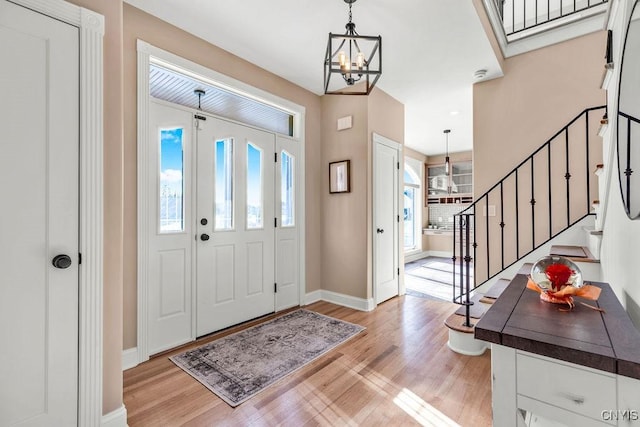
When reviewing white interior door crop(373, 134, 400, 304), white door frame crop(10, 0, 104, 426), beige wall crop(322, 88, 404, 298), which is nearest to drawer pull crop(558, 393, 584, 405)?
white door frame crop(10, 0, 104, 426)

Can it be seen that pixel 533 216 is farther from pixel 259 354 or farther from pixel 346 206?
pixel 259 354

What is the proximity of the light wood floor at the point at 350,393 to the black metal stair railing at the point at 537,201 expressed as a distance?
844 millimetres

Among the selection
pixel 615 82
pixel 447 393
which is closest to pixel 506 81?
pixel 615 82

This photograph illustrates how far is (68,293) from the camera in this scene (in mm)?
1474

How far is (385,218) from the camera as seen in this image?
159 inches

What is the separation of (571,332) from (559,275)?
307mm

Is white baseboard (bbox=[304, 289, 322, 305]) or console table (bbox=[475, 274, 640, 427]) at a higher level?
console table (bbox=[475, 274, 640, 427])

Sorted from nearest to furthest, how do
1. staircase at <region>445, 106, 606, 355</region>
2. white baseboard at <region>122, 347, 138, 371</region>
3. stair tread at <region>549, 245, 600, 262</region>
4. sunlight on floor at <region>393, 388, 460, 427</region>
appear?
sunlight on floor at <region>393, 388, 460, 427</region> < stair tread at <region>549, 245, 600, 262</region> < white baseboard at <region>122, 347, 138, 371</region> < staircase at <region>445, 106, 606, 355</region>

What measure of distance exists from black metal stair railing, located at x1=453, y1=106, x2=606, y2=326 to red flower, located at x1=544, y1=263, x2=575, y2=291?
4.99 ft

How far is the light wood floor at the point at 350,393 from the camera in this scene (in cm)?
175

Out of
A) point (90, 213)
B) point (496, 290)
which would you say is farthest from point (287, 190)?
point (496, 290)

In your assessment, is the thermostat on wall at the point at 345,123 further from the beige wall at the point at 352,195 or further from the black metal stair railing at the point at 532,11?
the black metal stair railing at the point at 532,11

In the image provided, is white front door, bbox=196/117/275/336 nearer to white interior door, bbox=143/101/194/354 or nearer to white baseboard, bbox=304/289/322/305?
white interior door, bbox=143/101/194/354

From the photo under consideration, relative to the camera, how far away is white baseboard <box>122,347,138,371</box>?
2.28 m
